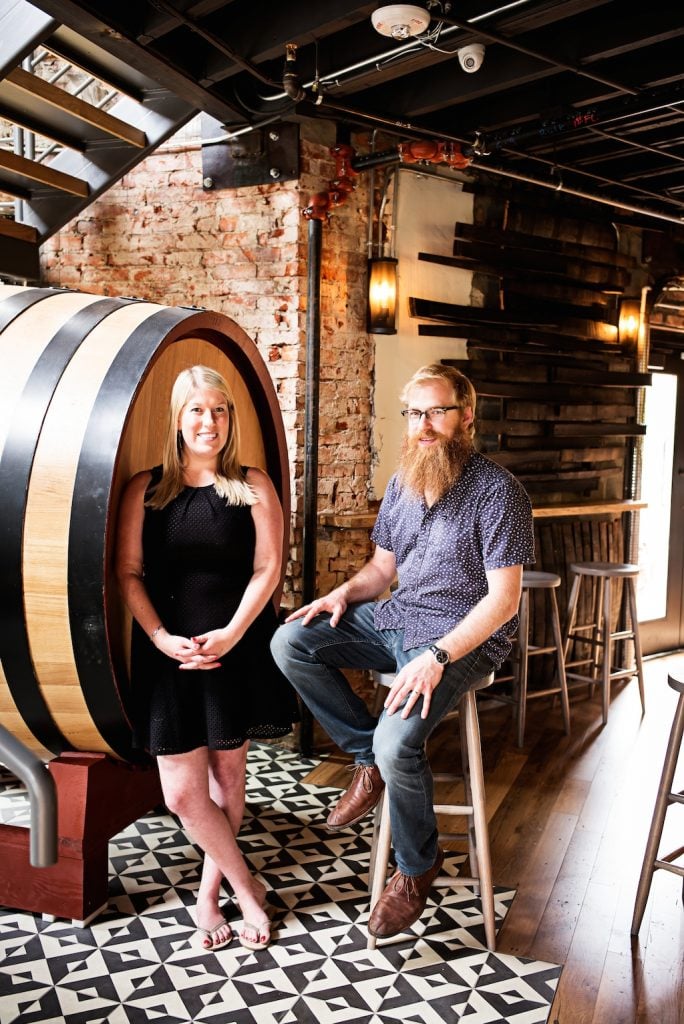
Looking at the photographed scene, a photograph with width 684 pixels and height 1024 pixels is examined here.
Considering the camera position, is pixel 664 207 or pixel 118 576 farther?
pixel 664 207

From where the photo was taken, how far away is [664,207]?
18.0 feet

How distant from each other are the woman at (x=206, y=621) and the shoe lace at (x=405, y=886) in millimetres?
415

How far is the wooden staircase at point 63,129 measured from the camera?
333 cm

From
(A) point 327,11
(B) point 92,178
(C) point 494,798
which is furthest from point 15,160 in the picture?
(C) point 494,798

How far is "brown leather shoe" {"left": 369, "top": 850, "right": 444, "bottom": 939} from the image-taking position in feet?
8.06

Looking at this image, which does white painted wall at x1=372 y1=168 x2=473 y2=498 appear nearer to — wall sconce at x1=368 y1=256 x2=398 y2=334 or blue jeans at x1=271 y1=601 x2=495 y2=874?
wall sconce at x1=368 y1=256 x2=398 y2=334

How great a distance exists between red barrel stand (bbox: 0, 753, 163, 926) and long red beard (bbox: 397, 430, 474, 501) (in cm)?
126

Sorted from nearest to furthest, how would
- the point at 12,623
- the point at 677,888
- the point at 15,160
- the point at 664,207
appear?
the point at 12,623, the point at 677,888, the point at 15,160, the point at 664,207

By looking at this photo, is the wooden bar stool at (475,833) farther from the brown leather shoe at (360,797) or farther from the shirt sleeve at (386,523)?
the shirt sleeve at (386,523)

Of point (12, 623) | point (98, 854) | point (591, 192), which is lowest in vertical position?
point (98, 854)

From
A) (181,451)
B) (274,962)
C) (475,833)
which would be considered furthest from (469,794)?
(181,451)

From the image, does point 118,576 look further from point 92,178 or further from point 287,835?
point 92,178

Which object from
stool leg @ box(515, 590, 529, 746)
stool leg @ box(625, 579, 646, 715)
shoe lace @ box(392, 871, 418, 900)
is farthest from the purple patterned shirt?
stool leg @ box(625, 579, 646, 715)

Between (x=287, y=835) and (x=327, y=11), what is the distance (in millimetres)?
2948
